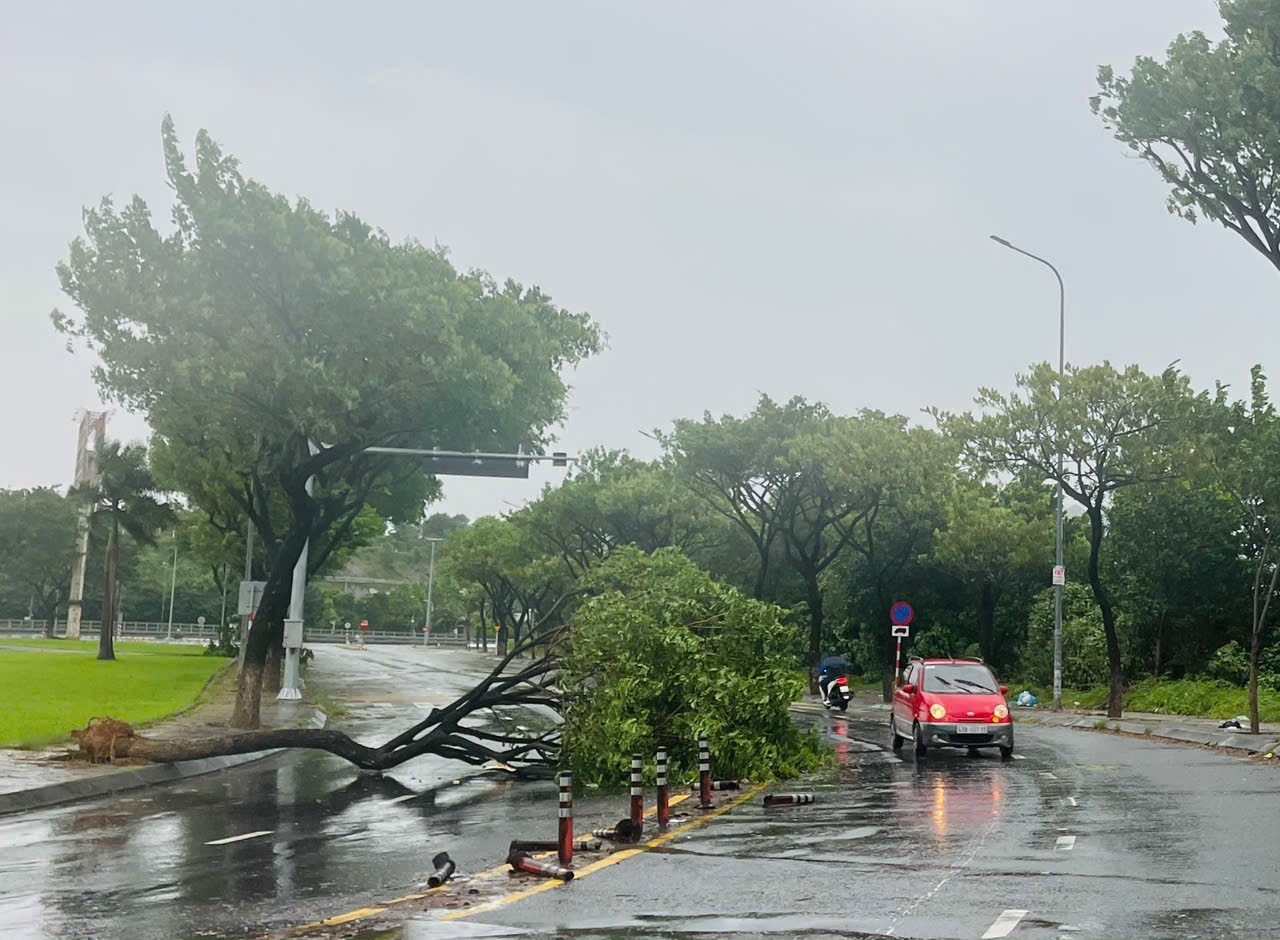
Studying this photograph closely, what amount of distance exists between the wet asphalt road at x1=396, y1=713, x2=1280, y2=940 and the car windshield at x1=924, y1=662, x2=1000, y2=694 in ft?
18.9

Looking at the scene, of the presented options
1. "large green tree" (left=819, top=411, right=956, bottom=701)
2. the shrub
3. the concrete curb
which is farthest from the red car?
"large green tree" (left=819, top=411, right=956, bottom=701)

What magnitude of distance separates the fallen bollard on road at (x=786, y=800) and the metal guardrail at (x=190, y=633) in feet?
340

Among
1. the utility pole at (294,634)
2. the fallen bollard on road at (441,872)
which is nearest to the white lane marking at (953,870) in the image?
the fallen bollard on road at (441,872)

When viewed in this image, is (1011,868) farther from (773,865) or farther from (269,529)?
(269,529)

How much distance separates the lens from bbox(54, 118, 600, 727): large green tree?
26438 millimetres

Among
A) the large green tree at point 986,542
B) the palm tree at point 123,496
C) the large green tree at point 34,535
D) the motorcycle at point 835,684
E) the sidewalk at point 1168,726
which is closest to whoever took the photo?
the sidewalk at point 1168,726

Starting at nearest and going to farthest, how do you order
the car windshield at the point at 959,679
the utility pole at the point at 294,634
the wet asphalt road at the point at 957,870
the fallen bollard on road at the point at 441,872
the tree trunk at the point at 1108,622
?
the wet asphalt road at the point at 957,870 → the fallen bollard on road at the point at 441,872 → the car windshield at the point at 959,679 → the tree trunk at the point at 1108,622 → the utility pole at the point at 294,634

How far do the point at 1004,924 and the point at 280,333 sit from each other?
20.6 metres

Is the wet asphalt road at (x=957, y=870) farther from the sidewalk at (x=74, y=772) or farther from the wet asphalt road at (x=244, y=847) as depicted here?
the sidewalk at (x=74, y=772)

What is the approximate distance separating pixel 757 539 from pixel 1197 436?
79.2 feet

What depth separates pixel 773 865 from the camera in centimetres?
1248

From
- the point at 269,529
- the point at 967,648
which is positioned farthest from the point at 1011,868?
the point at 967,648

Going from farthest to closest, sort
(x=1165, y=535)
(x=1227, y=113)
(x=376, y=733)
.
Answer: (x=1165, y=535), (x=376, y=733), (x=1227, y=113)

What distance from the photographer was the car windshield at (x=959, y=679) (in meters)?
26.7
